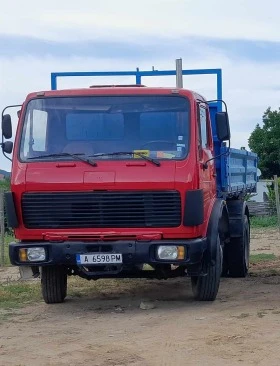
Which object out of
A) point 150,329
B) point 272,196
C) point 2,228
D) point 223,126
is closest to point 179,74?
point 223,126

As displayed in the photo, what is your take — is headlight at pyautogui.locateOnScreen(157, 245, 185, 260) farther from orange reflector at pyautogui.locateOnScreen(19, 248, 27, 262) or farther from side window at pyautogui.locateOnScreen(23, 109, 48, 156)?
side window at pyautogui.locateOnScreen(23, 109, 48, 156)

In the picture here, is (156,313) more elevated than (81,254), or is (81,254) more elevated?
(81,254)

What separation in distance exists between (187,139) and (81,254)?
1819 millimetres

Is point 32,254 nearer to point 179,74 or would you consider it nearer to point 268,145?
point 179,74

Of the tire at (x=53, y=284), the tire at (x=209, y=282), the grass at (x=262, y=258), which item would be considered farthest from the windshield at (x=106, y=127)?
the grass at (x=262, y=258)

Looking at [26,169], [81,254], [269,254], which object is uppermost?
[26,169]

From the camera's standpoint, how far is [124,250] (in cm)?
1005

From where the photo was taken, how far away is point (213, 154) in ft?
38.1

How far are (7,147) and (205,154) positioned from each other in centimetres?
241

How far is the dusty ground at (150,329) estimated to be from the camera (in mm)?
7738

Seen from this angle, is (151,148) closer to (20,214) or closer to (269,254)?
(20,214)

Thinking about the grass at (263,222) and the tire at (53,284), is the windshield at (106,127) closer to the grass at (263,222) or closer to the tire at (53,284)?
the tire at (53,284)

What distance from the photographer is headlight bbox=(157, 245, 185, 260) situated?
10.1m

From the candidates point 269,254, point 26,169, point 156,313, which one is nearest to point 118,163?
point 26,169
